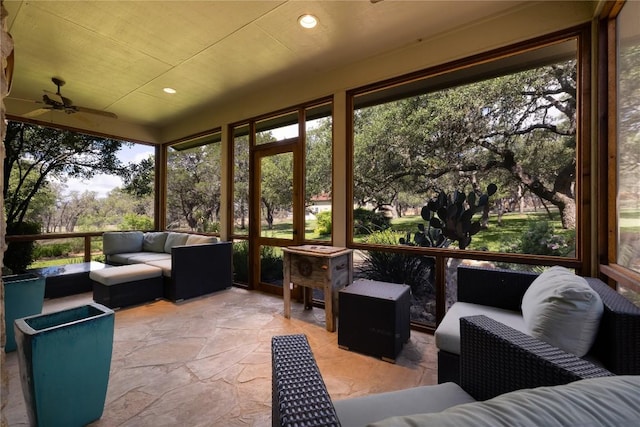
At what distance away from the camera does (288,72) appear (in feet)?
11.5

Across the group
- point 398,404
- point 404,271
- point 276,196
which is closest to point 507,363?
point 398,404

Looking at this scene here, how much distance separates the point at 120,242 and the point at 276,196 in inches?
122

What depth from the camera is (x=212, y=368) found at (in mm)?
2125

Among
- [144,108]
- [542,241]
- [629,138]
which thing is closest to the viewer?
[629,138]

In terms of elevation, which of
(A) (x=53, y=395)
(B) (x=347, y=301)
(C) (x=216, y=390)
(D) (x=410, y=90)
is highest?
(D) (x=410, y=90)

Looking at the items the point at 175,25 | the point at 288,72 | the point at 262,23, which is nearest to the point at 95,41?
the point at 175,25

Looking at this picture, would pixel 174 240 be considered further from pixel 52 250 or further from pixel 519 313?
pixel 519 313

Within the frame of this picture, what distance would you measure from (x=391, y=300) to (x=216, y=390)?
1.43 m

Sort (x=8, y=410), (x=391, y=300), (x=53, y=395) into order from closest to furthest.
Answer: (x=53, y=395) → (x=8, y=410) → (x=391, y=300)

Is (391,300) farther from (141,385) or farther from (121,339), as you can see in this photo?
(121,339)

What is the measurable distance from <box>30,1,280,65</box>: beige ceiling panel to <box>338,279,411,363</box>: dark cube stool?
2639mm

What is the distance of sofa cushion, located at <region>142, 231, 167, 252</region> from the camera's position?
197 inches

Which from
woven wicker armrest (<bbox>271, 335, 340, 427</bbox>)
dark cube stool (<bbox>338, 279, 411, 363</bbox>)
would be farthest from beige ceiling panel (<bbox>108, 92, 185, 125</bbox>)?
woven wicker armrest (<bbox>271, 335, 340, 427</bbox>)

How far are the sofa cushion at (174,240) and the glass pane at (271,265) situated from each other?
4.76 ft
